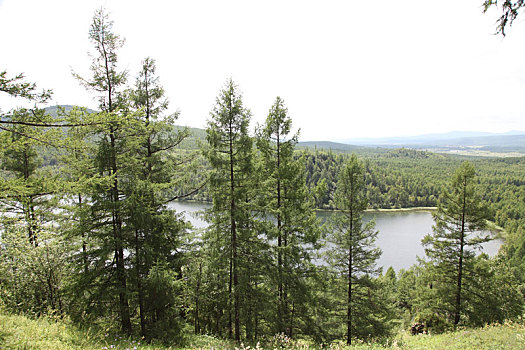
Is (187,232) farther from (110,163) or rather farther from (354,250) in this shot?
(354,250)

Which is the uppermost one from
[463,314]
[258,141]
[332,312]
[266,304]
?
[258,141]

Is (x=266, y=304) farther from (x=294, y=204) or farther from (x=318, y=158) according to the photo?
(x=318, y=158)

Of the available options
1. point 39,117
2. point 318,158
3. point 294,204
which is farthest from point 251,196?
point 318,158

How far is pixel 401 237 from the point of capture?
5212cm

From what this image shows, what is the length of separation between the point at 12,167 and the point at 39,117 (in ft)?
34.4

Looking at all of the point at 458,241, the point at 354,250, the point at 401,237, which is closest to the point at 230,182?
the point at 354,250

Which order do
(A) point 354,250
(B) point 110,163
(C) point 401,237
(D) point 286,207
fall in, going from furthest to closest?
(C) point 401,237 → (A) point 354,250 → (D) point 286,207 → (B) point 110,163

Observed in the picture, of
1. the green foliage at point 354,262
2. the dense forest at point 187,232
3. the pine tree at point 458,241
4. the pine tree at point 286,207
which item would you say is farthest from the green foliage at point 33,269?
the pine tree at point 458,241

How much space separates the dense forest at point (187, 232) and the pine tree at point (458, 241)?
65 mm

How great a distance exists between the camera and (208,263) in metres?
9.50

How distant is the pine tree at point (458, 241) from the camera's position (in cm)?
1348

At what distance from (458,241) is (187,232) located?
543 inches

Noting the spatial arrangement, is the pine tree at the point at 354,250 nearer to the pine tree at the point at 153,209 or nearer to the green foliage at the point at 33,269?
the pine tree at the point at 153,209

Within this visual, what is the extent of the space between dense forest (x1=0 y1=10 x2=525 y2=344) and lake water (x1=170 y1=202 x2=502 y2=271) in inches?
511
